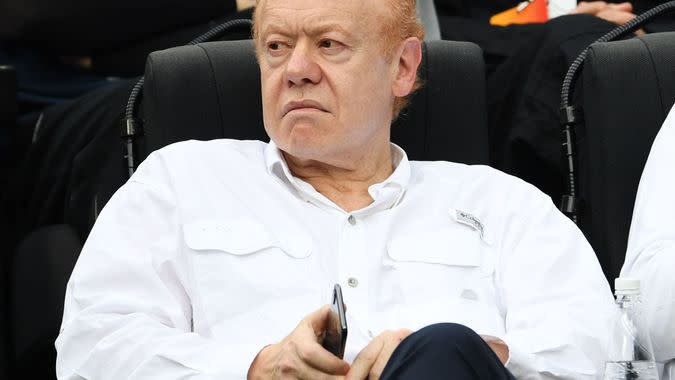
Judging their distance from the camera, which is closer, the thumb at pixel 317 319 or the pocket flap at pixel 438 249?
the thumb at pixel 317 319

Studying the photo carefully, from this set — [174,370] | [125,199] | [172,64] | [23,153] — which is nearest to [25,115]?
[23,153]

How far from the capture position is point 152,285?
2.56m

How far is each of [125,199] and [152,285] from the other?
208 mm

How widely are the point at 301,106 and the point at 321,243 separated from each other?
0.28m

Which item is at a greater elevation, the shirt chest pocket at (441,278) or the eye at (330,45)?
the eye at (330,45)

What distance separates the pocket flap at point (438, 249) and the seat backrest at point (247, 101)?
0.38 meters

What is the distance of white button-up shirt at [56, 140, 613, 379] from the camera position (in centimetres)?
248

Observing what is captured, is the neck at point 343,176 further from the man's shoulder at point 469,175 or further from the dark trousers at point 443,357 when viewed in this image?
the dark trousers at point 443,357

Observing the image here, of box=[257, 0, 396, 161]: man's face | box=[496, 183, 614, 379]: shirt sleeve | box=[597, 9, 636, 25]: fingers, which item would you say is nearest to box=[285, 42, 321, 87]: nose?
box=[257, 0, 396, 161]: man's face

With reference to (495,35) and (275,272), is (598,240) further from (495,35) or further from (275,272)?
(495,35)

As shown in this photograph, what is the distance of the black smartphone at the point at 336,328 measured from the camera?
2.11 metres

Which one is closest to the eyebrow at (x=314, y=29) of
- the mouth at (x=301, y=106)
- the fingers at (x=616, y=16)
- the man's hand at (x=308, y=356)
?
the mouth at (x=301, y=106)

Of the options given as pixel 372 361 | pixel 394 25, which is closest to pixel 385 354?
pixel 372 361

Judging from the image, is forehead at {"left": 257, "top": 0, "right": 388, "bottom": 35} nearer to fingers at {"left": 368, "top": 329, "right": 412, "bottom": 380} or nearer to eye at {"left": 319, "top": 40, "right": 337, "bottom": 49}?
eye at {"left": 319, "top": 40, "right": 337, "bottom": 49}
